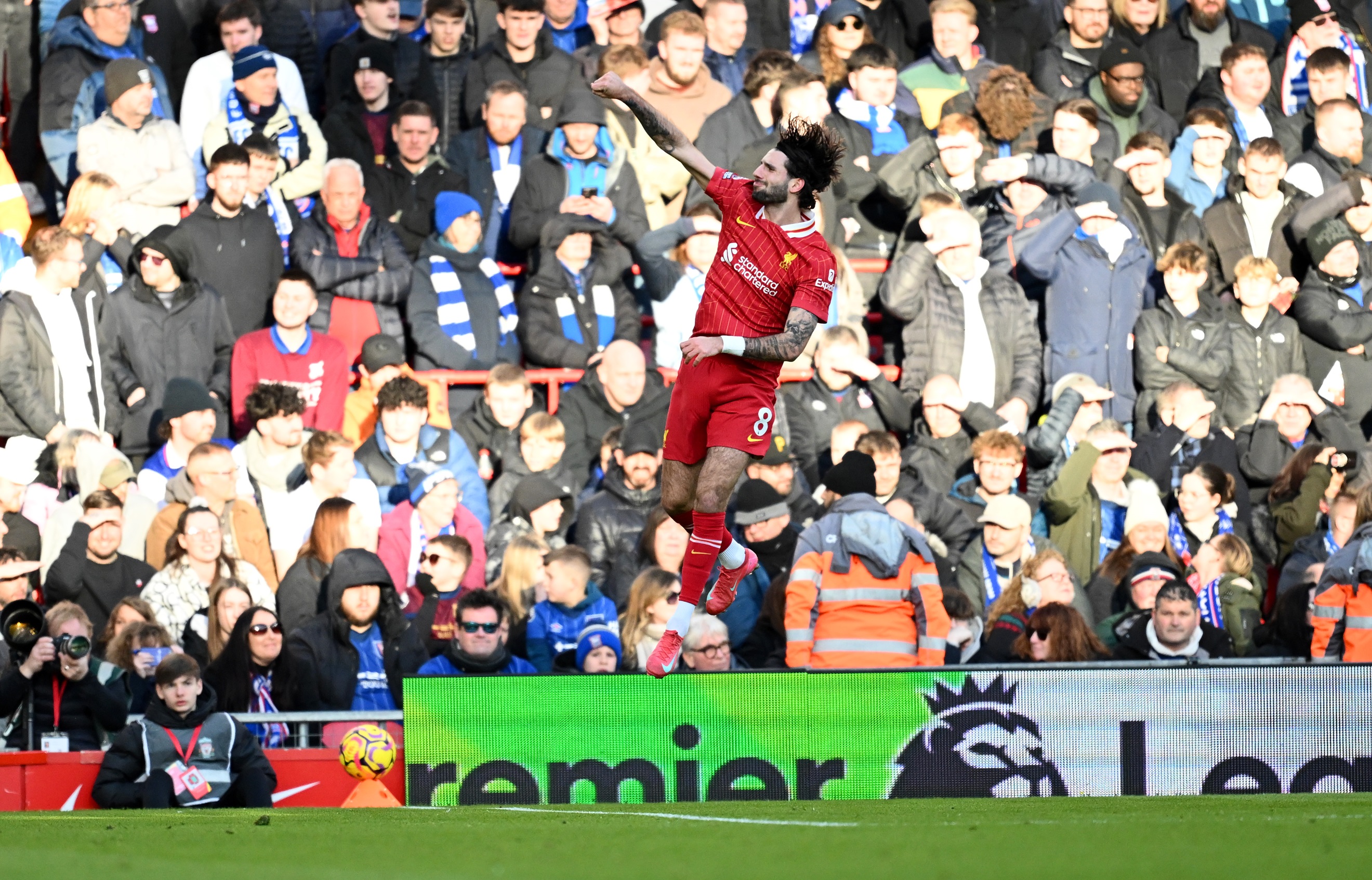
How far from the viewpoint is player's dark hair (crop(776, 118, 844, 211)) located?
8.84 meters

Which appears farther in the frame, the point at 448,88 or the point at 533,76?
the point at 448,88

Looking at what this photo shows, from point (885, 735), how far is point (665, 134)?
132 inches

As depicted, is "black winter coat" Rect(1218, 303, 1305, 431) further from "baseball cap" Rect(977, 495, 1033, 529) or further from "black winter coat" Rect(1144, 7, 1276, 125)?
"baseball cap" Rect(977, 495, 1033, 529)

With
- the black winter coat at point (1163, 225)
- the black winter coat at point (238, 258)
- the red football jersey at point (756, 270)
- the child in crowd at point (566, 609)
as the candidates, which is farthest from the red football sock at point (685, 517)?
the black winter coat at point (1163, 225)

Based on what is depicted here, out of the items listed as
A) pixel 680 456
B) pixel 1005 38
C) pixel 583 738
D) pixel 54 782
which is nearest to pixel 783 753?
pixel 583 738

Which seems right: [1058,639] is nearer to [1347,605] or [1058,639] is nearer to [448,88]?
[1347,605]

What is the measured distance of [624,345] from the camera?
Answer: 1359 centimetres

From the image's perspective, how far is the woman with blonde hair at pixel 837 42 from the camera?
15.6 metres

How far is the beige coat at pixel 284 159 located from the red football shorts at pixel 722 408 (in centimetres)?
600

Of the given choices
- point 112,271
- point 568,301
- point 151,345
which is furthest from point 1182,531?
point 112,271

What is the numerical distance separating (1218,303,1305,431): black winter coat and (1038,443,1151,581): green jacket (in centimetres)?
194

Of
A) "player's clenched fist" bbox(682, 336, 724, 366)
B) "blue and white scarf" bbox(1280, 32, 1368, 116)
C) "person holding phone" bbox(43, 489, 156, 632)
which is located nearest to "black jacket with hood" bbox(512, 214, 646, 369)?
"person holding phone" bbox(43, 489, 156, 632)

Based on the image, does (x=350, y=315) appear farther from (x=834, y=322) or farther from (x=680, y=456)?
(x=680, y=456)

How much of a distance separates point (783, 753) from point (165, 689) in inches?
128
